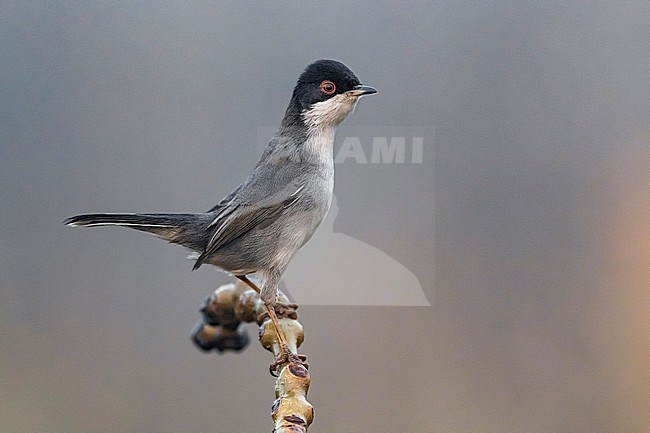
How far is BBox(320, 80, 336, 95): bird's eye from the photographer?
7.03 feet

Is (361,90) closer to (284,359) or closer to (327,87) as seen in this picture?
(327,87)

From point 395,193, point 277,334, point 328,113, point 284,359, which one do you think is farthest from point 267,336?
point 395,193

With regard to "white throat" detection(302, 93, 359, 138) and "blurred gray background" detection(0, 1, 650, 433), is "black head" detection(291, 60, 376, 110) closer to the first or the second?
"white throat" detection(302, 93, 359, 138)

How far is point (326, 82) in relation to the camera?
215cm

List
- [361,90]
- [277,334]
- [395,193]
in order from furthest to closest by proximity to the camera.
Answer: [395,193], [361,90], [277,334]

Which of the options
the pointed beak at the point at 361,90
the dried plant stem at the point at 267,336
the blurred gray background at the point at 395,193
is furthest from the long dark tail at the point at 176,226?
the blurred gray background at the point at 395,193

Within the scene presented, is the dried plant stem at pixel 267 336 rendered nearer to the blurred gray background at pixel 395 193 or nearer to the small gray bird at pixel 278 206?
the small gray bird at pixel 278 206

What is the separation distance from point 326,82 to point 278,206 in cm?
37

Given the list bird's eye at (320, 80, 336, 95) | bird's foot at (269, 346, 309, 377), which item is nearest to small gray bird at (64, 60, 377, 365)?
bird's eye at (320, 80, 336, 95)

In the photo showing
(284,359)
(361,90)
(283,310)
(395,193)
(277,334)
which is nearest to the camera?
(284,359)

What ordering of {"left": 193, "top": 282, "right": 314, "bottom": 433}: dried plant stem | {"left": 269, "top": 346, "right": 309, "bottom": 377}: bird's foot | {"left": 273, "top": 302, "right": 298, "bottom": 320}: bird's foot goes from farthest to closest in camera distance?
{"left": 273, "top": 302, "right": 298, "bottom": 320}: bird's foot → {"left": 269, "top": 346, "right": 309, "bottom": 377}: bird's foot → {"left": 193, "top": 282, "right": 314, "bottom": 433}: dried plant stem

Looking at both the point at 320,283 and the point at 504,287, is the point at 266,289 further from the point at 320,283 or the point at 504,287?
the point at 504,287

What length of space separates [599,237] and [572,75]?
0.73m

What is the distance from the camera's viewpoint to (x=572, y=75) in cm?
349
